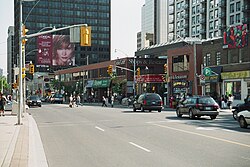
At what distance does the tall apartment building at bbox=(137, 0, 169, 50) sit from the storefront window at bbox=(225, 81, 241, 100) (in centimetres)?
9545

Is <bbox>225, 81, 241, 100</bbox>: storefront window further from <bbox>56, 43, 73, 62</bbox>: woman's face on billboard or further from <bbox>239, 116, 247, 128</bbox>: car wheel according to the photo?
<bbox>56, 43, 73, 62</bbox>: woman's face on billboard

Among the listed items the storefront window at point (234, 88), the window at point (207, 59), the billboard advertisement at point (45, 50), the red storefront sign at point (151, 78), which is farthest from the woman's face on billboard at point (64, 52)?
the storefront window at point (234, 88)

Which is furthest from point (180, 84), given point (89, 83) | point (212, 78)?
point (89, 83)

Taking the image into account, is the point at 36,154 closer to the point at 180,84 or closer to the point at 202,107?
the point at 202,107

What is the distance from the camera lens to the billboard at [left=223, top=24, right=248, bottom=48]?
154 ft

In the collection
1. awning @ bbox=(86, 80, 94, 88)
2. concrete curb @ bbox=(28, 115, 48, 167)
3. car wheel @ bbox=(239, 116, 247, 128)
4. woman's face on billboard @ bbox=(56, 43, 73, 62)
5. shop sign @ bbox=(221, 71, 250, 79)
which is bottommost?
concrete curb @ bbox=(28, 115, 48, 167)

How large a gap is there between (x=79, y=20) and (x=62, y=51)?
68.2 m

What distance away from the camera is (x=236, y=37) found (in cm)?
4800

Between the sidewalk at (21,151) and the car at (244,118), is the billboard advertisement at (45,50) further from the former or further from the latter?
the sidewalk at (21,151)

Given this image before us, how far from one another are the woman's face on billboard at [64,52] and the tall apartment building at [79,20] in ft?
190

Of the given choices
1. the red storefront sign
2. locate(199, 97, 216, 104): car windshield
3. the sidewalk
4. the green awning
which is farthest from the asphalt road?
the green awning

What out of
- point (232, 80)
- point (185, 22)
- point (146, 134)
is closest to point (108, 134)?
point (146, 134)

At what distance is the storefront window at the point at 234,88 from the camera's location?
47.1 metres

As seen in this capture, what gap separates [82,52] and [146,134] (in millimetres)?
147282
